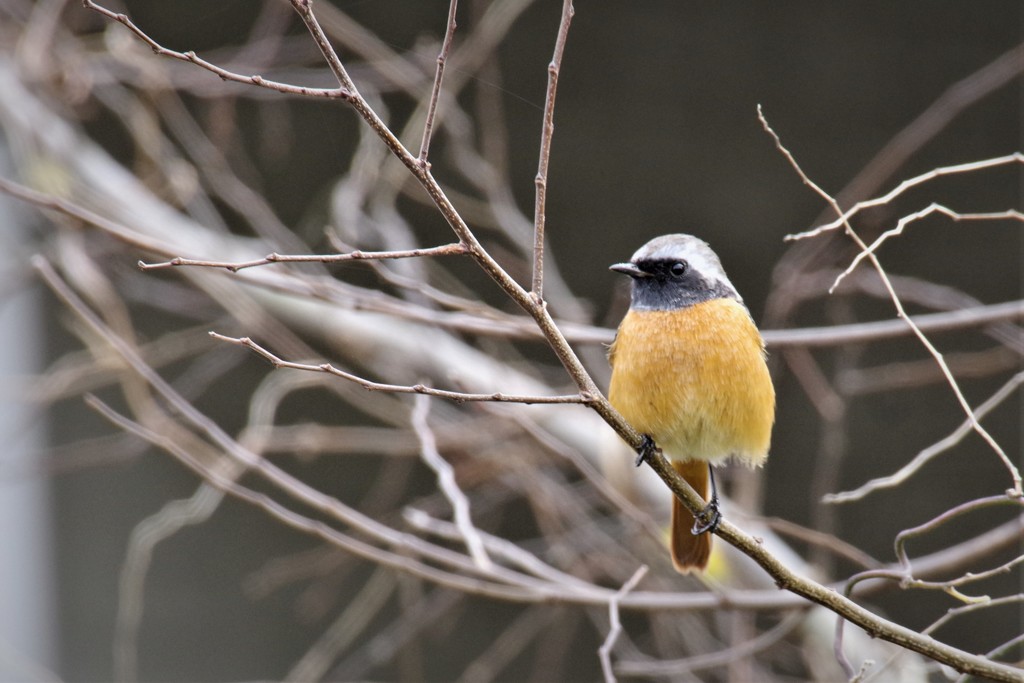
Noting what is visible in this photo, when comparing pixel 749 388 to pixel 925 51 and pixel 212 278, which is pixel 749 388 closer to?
pixel 212 278

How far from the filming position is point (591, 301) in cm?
537

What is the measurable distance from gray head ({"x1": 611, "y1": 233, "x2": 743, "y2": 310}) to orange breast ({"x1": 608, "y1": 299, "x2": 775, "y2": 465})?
32mm

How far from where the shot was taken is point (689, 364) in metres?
2.51

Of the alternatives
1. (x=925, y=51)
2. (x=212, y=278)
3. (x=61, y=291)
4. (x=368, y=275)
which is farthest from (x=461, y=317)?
(x=925, y=51)

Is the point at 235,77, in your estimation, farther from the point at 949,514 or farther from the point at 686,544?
the point at 686,544

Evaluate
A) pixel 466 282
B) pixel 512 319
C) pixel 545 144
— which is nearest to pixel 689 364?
pixel 512 319

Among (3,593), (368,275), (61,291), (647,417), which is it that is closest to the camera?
(61,291)

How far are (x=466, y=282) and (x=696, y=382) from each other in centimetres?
311

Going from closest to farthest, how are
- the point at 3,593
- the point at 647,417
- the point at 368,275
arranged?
the point at 647,417 < the point at 368,275 < the point at 3,593

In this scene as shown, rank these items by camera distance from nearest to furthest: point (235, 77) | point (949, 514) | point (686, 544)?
point (235, 77)
point (949, 514)
point (686, 544)

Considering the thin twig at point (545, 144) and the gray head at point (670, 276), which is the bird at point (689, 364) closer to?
the gray head at point (670, 276)

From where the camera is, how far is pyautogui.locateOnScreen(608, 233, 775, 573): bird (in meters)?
2.50

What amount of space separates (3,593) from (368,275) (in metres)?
3.16

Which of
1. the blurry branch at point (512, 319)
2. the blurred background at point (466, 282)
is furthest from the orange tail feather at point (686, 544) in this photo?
the blurred background at point (466, 282)
